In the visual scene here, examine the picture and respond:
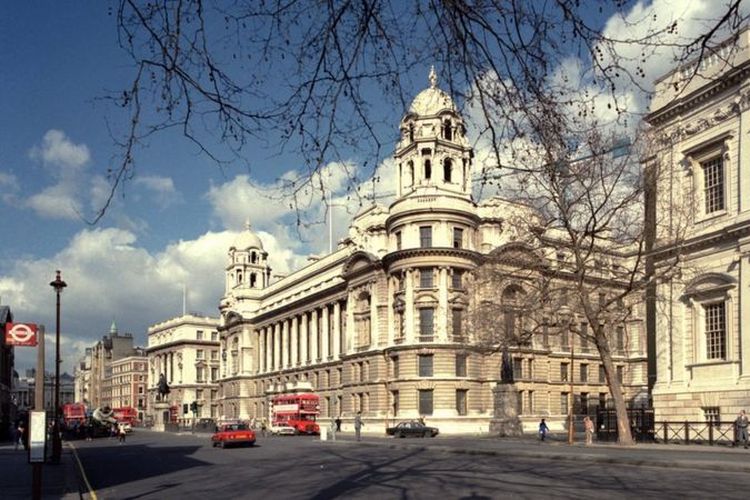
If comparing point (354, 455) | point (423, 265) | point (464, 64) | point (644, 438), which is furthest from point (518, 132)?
point (423, 265)

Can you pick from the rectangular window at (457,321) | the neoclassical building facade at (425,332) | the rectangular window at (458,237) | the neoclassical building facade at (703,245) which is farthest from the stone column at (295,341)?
the neoclassical building facade at (703,245)

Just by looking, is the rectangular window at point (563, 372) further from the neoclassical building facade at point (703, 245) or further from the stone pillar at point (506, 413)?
the neoclassical building facade at point (703, 245)

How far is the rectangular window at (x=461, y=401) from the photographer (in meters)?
70.6

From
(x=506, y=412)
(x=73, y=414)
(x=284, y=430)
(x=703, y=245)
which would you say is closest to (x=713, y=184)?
(x=703, y=245)

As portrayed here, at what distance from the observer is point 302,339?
10212 centimetres

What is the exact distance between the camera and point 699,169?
127 ft

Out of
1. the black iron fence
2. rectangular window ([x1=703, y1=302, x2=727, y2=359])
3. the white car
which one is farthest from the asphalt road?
the white car

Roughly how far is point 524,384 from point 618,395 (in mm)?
38173

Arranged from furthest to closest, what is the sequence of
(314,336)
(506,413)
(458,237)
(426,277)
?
(314,336)
(458,237)
(426,277)
(506,413)

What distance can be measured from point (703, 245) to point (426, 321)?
3689 centimetres

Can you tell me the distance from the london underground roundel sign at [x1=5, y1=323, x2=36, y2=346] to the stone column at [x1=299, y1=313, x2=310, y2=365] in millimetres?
83256

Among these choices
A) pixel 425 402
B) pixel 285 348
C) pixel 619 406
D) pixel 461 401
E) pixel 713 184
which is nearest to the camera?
pixel 713 184

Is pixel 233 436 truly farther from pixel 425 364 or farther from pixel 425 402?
pixel 425 364

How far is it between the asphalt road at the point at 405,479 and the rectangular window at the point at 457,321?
120 ft
